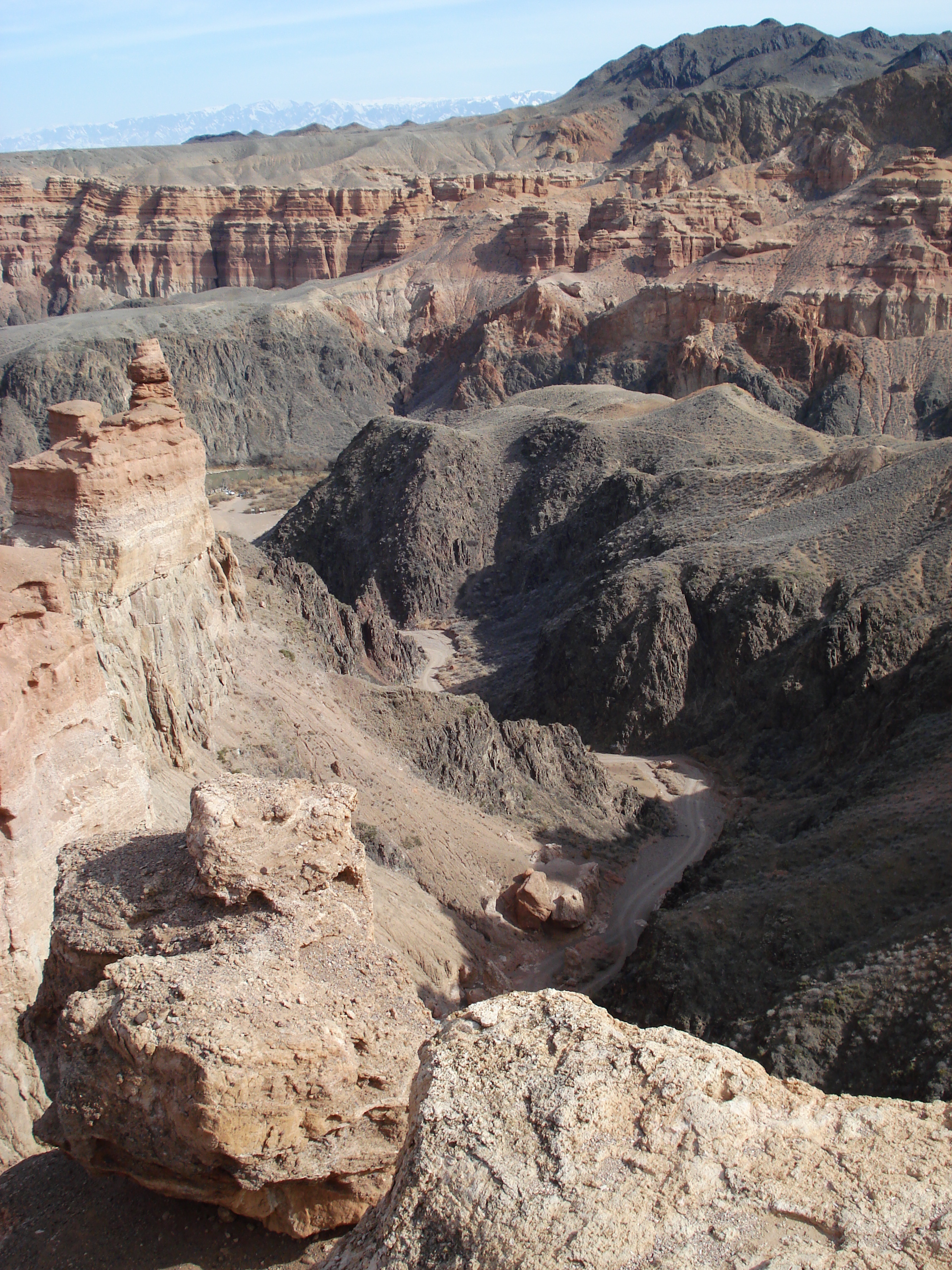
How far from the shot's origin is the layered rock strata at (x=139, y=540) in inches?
704

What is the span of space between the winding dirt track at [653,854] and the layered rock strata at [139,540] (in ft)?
29.9

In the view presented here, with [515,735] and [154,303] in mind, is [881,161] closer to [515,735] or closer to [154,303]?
[154,303]

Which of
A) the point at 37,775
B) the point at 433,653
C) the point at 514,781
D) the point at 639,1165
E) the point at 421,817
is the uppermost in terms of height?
the point at 639,1165

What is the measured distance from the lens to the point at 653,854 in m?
25.8

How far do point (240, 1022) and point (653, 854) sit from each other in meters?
19.4

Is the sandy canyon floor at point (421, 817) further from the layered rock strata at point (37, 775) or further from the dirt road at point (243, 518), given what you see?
the dirt road at point (243, 518)

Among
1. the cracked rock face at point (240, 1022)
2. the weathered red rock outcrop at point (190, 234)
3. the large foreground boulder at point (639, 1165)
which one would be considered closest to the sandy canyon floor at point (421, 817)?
the cracked rock face at point (240, 1022)

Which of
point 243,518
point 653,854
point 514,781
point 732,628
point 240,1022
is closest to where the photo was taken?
point 240,1022

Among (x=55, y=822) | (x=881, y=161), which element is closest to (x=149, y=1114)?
(x=55, y=822)

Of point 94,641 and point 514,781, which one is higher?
point 94,641

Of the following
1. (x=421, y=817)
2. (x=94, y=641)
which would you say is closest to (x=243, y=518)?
(x=421, y=817)

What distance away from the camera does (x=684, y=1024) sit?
A: 1608cm

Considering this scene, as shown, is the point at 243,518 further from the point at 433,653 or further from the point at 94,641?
the point at 94,641

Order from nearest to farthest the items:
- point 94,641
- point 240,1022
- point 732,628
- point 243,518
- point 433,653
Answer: point 240,1022
point 94,641
point 732,628
point 433,653
point 243,518
